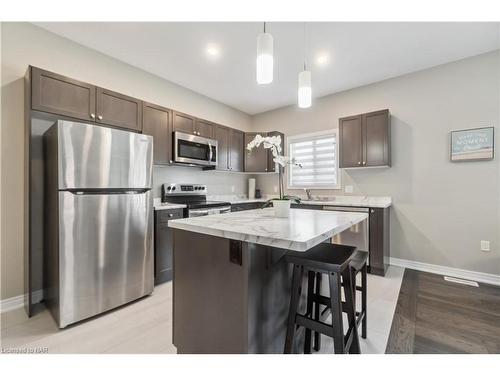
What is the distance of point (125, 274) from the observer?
2.23 m

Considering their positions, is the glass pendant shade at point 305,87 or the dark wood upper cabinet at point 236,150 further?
the dark wood upper cabinet at point 236,150

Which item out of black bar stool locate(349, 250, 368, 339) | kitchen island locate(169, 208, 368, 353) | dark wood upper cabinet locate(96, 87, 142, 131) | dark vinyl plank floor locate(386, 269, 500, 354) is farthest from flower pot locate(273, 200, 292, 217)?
dark wood upper cabinet locate(96, 87, 142, 131)

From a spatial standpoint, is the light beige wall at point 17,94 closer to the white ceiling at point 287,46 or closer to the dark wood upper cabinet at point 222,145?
the white ceiling at point 287,46

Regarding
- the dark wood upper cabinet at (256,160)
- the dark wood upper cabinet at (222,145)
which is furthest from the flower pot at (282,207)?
the dark wood upper cabinet at (256,160)

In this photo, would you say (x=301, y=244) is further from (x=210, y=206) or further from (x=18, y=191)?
(x=18, y=191)

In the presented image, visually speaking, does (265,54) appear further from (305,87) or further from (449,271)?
(449,271)

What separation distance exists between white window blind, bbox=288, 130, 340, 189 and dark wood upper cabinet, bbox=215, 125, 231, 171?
1.27 metres

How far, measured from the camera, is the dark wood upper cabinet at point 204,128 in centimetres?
353

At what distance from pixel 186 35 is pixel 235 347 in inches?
111

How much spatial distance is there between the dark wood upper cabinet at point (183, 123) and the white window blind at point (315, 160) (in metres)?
1.94

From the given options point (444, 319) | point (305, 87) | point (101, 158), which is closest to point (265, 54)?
point (305, 87)

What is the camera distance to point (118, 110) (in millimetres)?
2584

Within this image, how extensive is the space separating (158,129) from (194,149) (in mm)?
594
